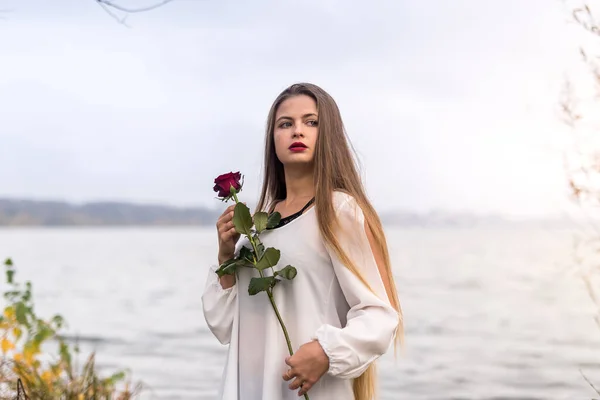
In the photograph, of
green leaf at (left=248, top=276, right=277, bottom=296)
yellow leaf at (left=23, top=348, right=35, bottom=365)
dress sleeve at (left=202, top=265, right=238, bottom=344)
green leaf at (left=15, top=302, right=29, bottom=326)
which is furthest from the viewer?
green leaf at (left=15, top=302, right=29, bottom=326)

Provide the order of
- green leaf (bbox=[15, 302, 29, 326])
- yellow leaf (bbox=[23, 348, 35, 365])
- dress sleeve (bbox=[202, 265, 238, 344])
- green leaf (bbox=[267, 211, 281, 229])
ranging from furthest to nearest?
green leaf (bbox=[15, 302, 29, 326]) → yellow leaf (bbox=[23, 348, 35, 365]) → dress sleeve (bbox=[202, 265, 238, 344]) → green leaf (bbox=[267, 211, 281, 229])

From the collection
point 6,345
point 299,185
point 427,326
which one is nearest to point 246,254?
point 299,185

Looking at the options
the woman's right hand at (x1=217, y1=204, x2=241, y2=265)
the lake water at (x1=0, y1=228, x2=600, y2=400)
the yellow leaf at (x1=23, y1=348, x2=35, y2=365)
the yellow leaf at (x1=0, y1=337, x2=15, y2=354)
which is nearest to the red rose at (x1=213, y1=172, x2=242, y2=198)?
the woman's right hand at (x1=217, y1=204, x2=241, y2=265)

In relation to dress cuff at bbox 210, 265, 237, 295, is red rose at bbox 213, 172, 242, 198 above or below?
above

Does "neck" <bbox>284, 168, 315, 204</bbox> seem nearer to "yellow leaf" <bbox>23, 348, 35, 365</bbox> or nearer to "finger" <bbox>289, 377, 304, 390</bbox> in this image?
"finger" <bbox>289, 377, 304, 390</bbox>

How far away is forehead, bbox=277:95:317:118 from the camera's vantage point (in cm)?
258

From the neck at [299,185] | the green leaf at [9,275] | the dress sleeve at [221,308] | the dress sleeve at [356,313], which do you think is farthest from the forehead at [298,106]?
the green leaf at [9,275]

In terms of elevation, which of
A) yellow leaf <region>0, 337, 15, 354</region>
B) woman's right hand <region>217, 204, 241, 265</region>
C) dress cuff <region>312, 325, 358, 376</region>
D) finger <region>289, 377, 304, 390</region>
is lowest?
yellow leaf <region>0, 337, 15, 354</region>

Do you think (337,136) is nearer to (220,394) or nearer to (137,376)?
(220,394)

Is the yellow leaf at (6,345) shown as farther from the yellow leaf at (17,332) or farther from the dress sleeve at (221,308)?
the dress sleeve at (221,308)

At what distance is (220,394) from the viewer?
2512 mm

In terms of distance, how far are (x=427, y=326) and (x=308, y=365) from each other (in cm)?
1051

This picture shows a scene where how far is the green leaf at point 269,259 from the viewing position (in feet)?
7.78

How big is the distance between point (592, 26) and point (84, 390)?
8.16 feet
